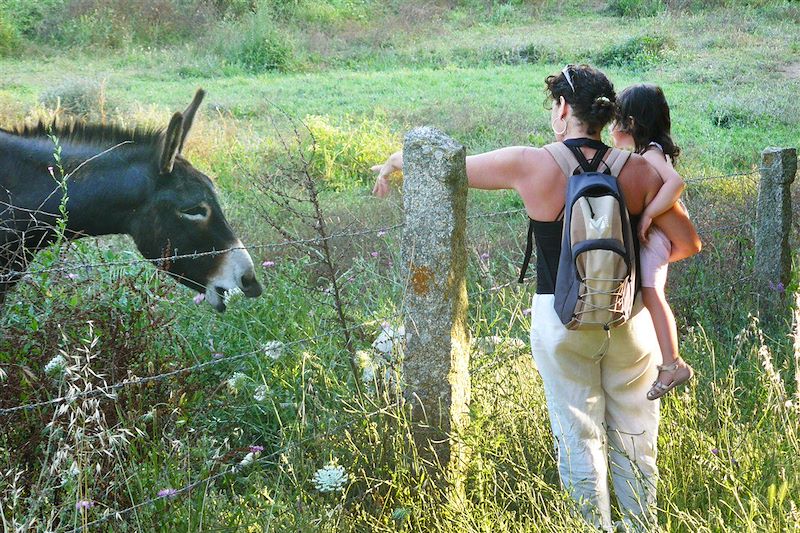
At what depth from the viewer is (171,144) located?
193 inches

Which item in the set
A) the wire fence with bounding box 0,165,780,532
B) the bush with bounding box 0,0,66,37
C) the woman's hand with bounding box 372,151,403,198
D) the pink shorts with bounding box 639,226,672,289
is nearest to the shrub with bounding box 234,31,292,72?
the bush with bounding box 0,0,66,37

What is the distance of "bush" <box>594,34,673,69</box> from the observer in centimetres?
1795

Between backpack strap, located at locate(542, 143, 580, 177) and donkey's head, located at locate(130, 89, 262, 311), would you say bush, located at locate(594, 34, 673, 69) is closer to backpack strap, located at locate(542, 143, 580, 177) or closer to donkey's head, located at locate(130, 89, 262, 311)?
donkey's head, located at locate(130, 89, 262, 311)

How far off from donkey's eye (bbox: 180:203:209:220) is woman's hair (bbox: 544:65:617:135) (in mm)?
2571

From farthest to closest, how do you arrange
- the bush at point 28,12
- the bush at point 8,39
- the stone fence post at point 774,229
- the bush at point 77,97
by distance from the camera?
1. the bush at point 28,12
2. the bush at point 8,39
3. the bush at point 77,97
4. the stone fence post at point 774,229

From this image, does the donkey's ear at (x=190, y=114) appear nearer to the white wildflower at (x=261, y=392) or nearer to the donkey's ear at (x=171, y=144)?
the donkey's ear at (x=171, y=144)

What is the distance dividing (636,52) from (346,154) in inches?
399

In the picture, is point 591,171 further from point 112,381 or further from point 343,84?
point 343,84

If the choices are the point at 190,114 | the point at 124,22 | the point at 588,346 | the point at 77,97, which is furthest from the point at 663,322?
the point at 124,22

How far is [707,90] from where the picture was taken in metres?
15.4

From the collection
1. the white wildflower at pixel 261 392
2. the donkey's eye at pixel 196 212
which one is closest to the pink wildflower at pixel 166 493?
the white wildflower at pixel 261 392

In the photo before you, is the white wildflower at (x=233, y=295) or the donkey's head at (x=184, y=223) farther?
the donkey's head at (x=184, y=223)

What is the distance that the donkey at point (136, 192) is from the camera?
485 centimetres

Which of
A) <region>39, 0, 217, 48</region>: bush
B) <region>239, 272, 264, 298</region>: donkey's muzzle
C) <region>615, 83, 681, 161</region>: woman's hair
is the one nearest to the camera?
<region>615, 83, 681, 161</region>: woman's hair
